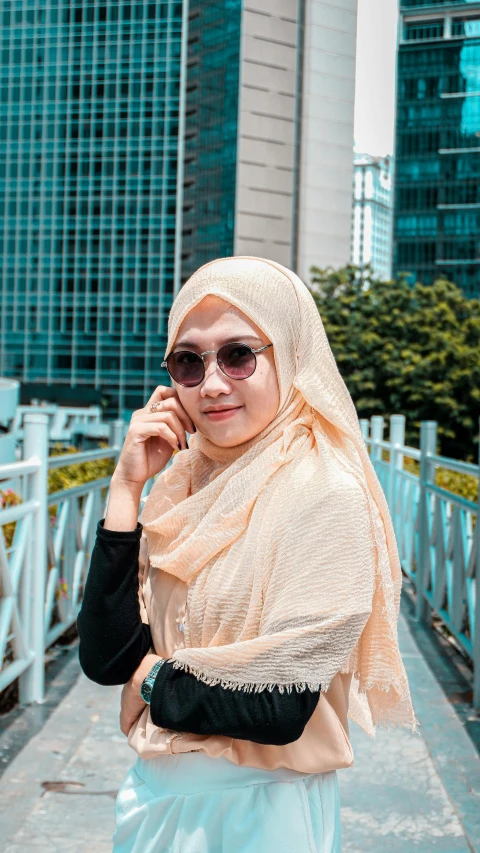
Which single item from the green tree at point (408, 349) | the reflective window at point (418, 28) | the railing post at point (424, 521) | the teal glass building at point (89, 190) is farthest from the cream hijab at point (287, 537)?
the teal glass building at point (89, 190)

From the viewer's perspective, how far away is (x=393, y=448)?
25.4 feet

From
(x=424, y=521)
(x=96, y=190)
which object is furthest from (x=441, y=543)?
(x=96, y=190)

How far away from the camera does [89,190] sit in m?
51.7

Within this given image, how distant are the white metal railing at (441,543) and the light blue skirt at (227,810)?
2716 mm

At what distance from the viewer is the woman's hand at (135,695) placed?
1.32m

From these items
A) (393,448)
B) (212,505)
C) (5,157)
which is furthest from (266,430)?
(5,157)

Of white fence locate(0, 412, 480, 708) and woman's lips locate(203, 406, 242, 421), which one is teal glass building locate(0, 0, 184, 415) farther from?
woman's lips locate(203, 406, 242, 421)

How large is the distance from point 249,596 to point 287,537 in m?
0.10

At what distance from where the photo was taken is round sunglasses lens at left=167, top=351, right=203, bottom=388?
1.36 m

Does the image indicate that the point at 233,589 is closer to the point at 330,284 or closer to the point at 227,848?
the point at 227,848

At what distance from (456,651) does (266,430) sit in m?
3.96

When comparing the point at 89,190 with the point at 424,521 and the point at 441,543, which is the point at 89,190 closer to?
the point at 424,521

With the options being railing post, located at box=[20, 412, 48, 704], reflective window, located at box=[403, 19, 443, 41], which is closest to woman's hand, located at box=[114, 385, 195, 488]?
railing post, located at box=[20, 412, 48, 704]

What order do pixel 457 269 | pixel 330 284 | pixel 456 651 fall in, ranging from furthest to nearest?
1. pixel 457 269
2. pixel 330 284
3. pixel 456 651
